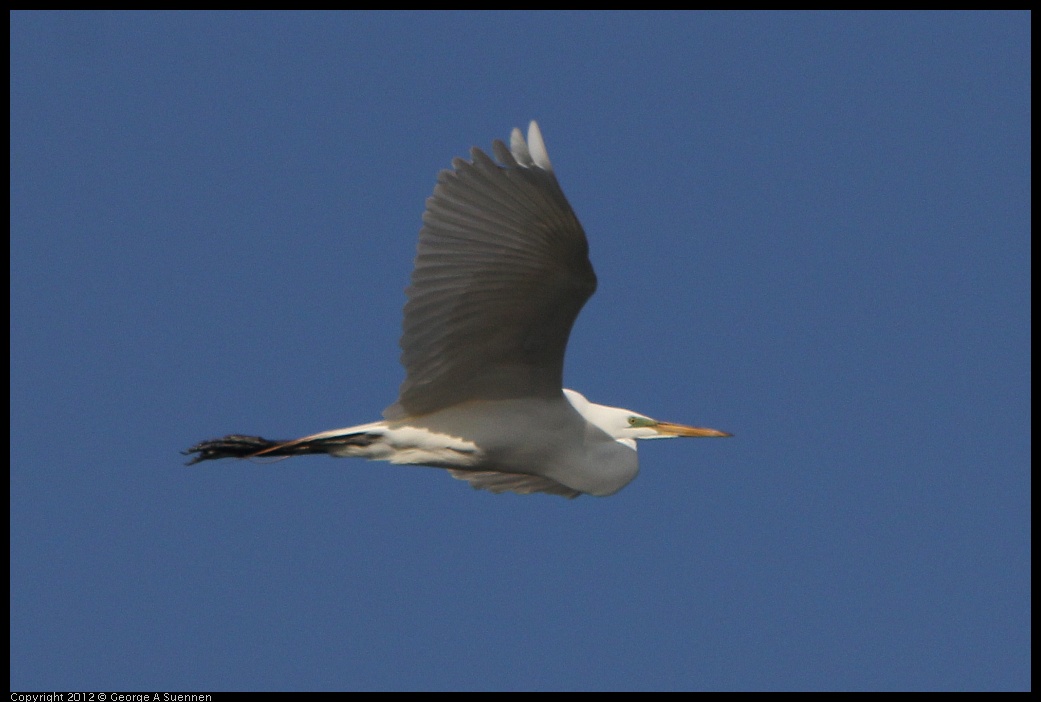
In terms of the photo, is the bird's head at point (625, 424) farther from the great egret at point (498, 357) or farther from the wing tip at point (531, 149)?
the wing tip at point (531, 149)

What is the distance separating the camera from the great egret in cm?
524

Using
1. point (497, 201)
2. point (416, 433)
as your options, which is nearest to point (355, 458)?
point (416, 433)

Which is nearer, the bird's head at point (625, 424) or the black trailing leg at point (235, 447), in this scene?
the black trailing leg at point (235, 447)

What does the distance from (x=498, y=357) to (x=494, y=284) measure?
23.1 inches

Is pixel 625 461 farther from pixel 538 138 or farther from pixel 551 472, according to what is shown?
pixel 538 138

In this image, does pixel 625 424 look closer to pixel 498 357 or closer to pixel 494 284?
pixel 498 357

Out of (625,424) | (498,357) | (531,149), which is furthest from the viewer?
(625,424)

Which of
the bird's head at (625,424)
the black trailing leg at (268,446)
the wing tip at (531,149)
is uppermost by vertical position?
the wing tip at (531,149)

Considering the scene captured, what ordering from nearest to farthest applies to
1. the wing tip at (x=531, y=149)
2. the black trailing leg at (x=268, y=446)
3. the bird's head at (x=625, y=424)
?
1. the wing tip at (x=531, y=149)
2. the black trailing leg at (x=268, y=446)
3. the bird's head at (x=625, y=424)

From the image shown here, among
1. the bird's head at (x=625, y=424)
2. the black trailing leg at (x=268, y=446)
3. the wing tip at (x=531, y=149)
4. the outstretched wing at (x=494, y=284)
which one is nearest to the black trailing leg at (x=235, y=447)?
the black trailing leg at (x=268, y=446)

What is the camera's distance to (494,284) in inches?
219

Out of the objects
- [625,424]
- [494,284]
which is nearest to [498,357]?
[494,284]

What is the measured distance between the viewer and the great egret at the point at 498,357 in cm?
524

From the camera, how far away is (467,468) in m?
6.49
